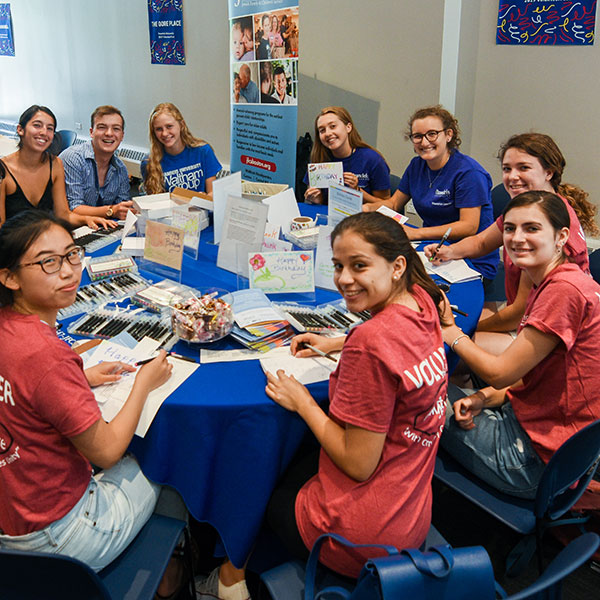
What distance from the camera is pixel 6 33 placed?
896cm

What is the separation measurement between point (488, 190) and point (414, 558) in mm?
2578

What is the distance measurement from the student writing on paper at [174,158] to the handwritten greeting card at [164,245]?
145cm

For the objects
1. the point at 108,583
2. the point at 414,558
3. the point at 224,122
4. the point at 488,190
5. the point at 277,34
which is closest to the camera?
the point at 414,558

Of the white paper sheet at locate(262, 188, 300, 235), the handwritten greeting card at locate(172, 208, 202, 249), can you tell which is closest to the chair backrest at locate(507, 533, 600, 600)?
the handwritten greeting card at locate(172, 208, 202, 249)

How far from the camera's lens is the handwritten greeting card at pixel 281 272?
231cm

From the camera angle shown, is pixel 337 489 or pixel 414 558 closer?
pixel 414 558

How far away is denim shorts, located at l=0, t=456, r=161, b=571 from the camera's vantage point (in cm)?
138

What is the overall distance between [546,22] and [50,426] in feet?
13.6

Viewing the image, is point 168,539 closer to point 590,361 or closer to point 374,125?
point 590,361

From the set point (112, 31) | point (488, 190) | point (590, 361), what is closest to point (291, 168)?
point (488, 190)

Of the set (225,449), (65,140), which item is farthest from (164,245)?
(65,140)

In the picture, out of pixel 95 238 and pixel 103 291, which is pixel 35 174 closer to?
pixel 95 238

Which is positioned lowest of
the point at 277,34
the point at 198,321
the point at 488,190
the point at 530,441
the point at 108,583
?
the point at 108,583

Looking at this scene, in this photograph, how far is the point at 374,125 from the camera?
5062 millimetres
